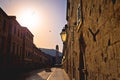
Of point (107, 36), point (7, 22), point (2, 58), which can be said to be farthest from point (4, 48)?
point (107, 36)

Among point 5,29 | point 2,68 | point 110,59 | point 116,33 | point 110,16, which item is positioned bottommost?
point 2,68

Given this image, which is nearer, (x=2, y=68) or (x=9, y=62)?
(x=2, y=68)

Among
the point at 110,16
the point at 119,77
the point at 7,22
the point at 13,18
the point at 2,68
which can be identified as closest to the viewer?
the point at 119,77

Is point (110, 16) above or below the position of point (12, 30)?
below

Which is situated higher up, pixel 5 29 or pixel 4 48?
pixel 5 29

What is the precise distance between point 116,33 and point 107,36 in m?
0.51

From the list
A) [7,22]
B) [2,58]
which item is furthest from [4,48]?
[7,22]

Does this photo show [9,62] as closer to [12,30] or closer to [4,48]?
[4,48]

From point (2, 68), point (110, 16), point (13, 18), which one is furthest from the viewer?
point (13, 18)

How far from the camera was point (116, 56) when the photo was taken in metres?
2.94

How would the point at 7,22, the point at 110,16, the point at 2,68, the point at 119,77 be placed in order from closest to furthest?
the point at 119,77 → the point at 110,16 → the point at 2,68 → the point at 7,22

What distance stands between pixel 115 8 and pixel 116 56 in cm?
73

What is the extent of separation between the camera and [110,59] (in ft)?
10.7

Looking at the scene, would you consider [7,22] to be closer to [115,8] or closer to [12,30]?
[12,30]
